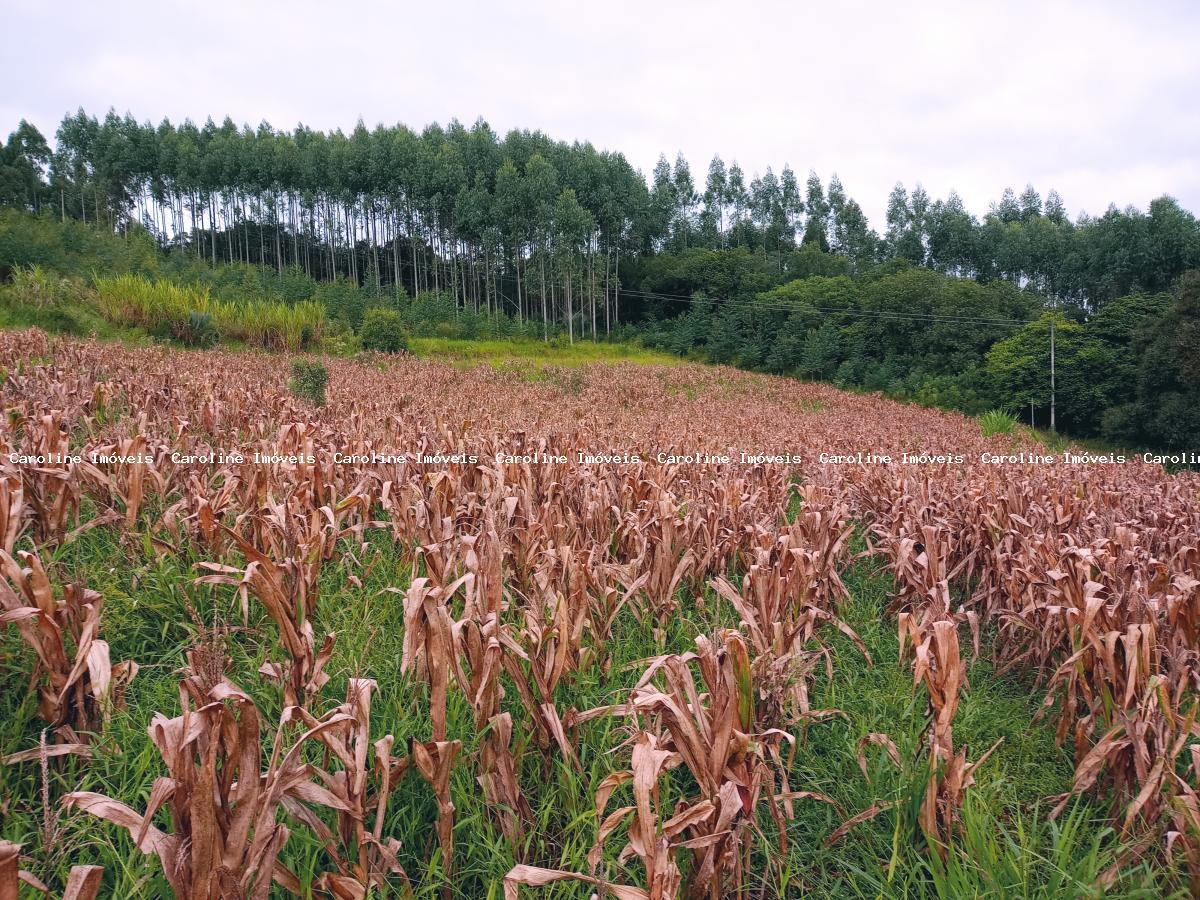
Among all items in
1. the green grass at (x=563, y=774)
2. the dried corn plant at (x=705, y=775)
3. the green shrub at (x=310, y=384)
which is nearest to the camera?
the dried corn plant at (x=705, y=775)

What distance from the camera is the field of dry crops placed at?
1460mm

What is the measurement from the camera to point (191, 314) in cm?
1689

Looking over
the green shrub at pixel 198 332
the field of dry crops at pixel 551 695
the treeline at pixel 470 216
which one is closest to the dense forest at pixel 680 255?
the treeline at pixel 470 216

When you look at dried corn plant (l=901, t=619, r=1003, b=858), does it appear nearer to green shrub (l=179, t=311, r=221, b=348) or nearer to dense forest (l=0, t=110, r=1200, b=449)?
green shrub (l=179, t=311, r=221, b=348)

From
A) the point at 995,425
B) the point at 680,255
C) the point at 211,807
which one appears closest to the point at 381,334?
the point at 995,425

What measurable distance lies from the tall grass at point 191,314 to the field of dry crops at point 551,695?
14756 mm

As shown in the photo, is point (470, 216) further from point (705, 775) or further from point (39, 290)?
point (705, 775)

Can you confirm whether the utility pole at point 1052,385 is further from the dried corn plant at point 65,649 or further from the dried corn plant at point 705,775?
the dried corn plant at point 65,649

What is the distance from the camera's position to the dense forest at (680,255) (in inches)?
1468

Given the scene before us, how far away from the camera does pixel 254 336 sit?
1873 centimetres

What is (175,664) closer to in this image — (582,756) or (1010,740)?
(582,756)

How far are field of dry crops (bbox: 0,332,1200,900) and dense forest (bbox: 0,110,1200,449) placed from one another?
3415cm

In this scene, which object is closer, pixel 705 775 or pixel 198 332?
pixel 705 775

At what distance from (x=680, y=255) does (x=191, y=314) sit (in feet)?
183
